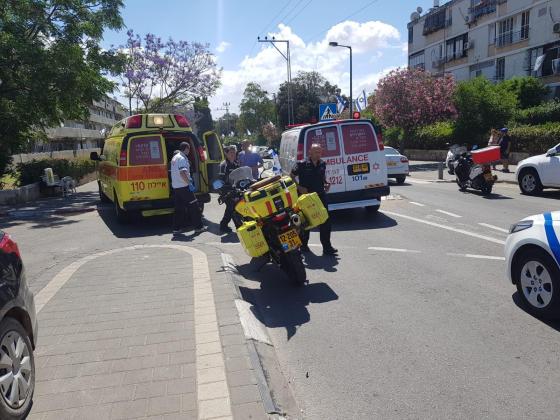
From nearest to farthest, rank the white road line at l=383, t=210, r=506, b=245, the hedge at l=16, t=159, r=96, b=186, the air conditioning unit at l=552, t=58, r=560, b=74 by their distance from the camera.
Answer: the white road line at l=383, t=210, r=506, b=245 → the hedge at l=16, t=159, r=96, b=186 → the air conditioning unit at l=552, t=58, r=560, b=74

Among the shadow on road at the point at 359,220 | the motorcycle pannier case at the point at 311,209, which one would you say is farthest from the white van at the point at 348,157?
the motorcycle pannier case at the point at 311,209

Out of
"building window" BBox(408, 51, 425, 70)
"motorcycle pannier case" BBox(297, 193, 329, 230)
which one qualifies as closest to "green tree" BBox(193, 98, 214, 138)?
"building window" BBox(408, 51, 425, 70)

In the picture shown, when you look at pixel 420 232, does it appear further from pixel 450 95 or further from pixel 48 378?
pixel 450 95

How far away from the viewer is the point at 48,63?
16125 mm

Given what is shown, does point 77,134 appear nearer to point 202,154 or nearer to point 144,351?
point 202,154

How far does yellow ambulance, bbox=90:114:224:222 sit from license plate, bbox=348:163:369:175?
312 centimetres

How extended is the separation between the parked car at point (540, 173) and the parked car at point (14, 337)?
1280 cm

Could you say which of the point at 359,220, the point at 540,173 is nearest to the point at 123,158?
the point at 359,220

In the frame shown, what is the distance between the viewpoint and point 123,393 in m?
3.54

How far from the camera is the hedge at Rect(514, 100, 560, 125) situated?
28453 millimetres

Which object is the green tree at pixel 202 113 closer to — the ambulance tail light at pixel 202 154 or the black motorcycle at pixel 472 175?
the black motorcycle at pixel 472 175

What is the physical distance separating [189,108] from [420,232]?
31.8 m

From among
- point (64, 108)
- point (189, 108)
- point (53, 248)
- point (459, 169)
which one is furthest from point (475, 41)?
point (53, 248)

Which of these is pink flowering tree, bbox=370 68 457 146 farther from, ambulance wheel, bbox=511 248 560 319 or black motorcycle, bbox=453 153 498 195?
ambulance wheel, bbox=511 248 560 319
